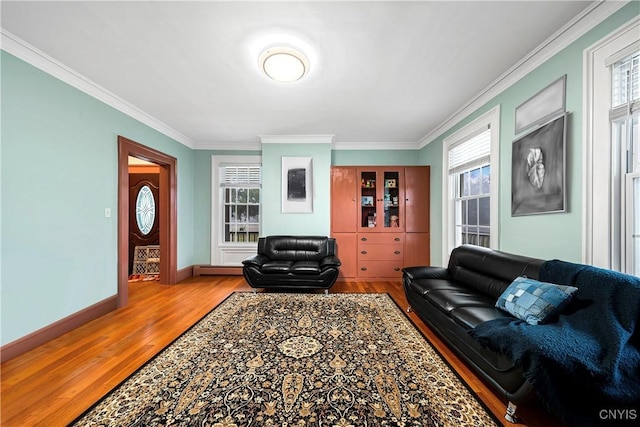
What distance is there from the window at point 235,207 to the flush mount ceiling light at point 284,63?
2.94 m

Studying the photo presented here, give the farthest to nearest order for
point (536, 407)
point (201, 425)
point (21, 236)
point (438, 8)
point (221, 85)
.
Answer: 1. point (221, 85)
2. point (21, 236)
3. point (438, 8)
4. point (536, 407)
5. point (201, 425)

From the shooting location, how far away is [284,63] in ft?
7.53

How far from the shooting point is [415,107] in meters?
3.46

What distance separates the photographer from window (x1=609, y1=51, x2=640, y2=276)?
65.2 inches

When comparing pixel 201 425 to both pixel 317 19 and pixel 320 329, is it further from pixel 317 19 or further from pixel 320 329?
pixel 317 19

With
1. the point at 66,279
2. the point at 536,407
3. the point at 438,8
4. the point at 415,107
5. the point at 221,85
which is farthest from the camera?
the point at 415,107

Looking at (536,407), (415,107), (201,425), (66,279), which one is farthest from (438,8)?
(66,279)

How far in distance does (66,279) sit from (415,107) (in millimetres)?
4525

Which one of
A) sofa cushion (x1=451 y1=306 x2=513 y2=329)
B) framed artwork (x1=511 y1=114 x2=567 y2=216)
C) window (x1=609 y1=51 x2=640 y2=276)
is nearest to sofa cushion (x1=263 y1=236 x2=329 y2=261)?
sofa cushion (x1=451 y1=306 x2=513 y2=329)

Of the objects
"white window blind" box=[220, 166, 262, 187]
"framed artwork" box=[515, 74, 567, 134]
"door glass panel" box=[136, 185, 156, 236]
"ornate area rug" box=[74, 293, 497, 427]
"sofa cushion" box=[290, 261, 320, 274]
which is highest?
"framed artwork" box=[515, 74, 567, 134]

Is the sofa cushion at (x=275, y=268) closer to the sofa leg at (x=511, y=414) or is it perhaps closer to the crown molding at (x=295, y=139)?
the crown molding at (x=295, y=139)

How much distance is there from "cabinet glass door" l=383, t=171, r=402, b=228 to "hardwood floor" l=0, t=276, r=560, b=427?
1.54 metres

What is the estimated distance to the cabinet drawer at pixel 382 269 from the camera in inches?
183

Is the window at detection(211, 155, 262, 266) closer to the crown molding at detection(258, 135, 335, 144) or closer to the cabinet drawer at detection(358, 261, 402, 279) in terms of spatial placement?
the crown molding at detection(258, 135, 335, 144)
